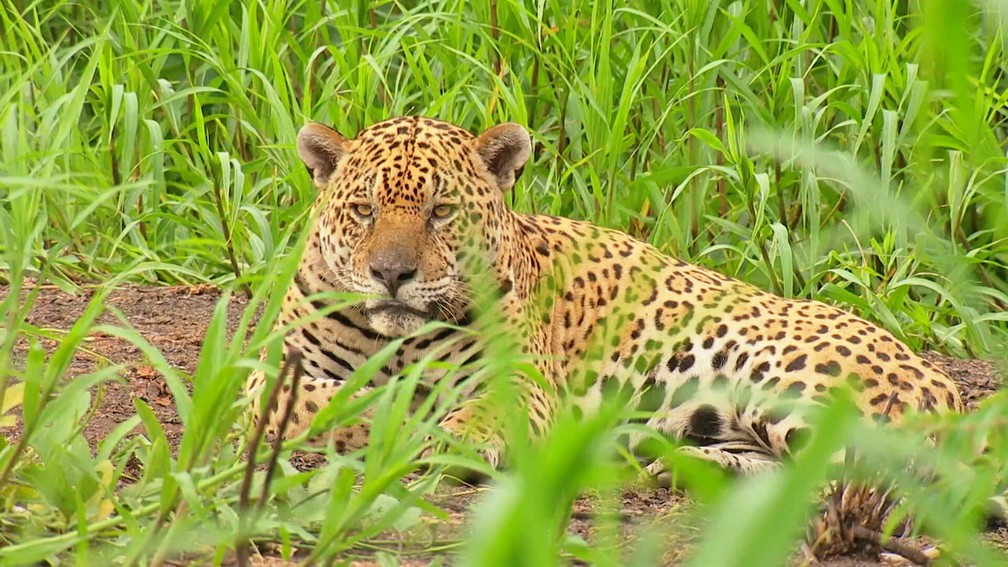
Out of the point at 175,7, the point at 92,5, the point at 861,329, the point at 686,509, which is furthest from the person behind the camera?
the point at 92,5

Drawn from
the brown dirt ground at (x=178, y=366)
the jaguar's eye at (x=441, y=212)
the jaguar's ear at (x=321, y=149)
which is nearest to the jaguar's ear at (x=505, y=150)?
the jaguar's eye at (x=441, y=212)

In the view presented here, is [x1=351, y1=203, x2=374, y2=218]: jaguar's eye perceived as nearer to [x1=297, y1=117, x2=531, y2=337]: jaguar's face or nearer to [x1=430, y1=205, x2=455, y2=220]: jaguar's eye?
[x1=297, y1=117, x2=531, y2=337]: jaguar's face

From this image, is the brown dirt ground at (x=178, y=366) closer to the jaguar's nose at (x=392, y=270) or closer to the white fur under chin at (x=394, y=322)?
the white fur under chin at (x=394, y=322)

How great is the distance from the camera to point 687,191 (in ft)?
23.6

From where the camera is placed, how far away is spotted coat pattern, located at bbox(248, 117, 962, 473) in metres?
5.25

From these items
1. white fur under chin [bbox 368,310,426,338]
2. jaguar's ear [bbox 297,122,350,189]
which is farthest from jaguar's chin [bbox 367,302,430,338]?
jaguar's ear [bbox 297,122,350,189]

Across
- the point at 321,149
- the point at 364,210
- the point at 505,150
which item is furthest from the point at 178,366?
the point at 505,150

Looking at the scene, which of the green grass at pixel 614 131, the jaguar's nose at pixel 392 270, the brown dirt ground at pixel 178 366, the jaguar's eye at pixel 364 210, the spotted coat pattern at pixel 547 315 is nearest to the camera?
A: the brown dirt ground at pixel 178 366

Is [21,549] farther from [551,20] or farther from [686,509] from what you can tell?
[551,20]

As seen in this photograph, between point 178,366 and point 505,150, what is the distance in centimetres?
140

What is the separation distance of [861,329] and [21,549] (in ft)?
10.9

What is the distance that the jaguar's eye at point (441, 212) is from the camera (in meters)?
5.41

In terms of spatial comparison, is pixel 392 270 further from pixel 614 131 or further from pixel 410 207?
pixel 614 131

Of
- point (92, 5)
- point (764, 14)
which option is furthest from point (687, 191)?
point (92, 5)
